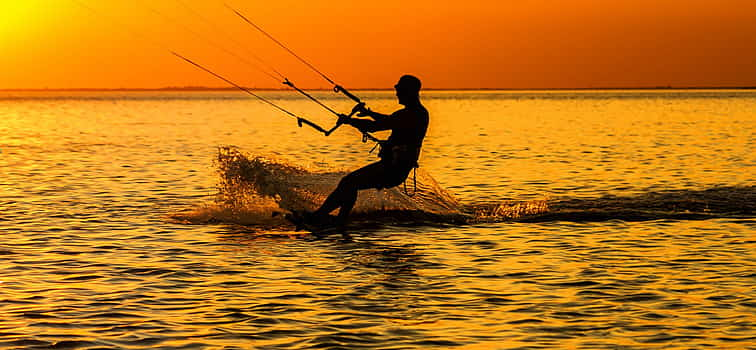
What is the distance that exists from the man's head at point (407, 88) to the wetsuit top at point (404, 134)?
109 millimetres

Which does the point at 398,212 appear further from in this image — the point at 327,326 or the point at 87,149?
the point at 87,149

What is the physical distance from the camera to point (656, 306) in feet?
33.4

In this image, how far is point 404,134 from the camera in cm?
1512

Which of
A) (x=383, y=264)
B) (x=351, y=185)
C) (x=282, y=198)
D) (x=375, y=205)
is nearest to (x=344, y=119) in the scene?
(x=351, y=185)

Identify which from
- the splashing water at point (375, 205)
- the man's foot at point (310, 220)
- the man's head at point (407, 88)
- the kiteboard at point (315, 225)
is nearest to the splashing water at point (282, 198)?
the splashing water at point (375, 205)

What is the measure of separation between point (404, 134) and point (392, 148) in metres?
0.23

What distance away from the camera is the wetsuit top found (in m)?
15.0

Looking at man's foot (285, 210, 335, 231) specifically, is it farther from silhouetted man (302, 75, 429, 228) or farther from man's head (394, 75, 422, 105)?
man's head (394, 75, 422, 105)

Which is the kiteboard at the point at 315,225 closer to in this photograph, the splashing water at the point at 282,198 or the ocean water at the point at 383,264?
the ocean water at the point at 383,264

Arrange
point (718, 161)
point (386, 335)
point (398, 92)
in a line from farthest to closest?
1. point (718, 161)
2. point (398, 92)
3. point (386, 335)

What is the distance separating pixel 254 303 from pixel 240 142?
39703 millimetres

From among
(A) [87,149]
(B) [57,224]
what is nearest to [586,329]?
(B) [57,224]

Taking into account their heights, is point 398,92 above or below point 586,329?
above

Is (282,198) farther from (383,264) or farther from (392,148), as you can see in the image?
(383,264)
